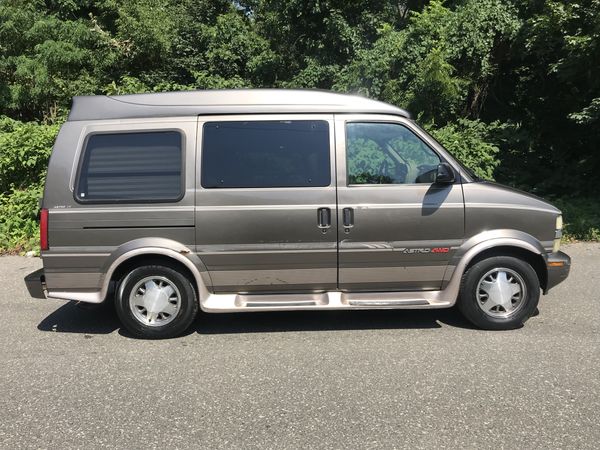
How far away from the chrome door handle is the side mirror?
3.21 feet

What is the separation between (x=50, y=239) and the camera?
4.53 metres

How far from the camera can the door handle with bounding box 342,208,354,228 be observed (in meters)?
4.57

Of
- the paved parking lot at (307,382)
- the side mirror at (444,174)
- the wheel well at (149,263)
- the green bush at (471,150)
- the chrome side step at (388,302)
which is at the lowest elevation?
the paved parking lot at (307,382)

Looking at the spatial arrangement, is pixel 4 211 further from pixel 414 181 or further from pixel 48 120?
pixel 414 181

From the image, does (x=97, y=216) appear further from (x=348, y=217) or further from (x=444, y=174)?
(x=444, y=174)

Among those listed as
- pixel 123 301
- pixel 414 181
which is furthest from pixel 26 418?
pixel 414 181

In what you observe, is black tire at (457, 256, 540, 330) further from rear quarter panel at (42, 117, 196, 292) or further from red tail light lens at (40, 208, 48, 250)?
red tail light lens at (40, 208, 48, 250)

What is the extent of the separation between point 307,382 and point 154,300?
5.32ft

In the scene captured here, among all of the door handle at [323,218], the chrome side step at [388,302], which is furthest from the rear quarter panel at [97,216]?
the chrome side step at [388,302]

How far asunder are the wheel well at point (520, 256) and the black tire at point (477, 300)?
5cm

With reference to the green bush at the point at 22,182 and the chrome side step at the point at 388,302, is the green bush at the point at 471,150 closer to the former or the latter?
the chrome side step at the point at 388,302

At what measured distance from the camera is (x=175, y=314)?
15.4 ft

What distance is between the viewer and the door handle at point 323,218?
15.0ft

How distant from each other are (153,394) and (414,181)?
2723 millimetres
